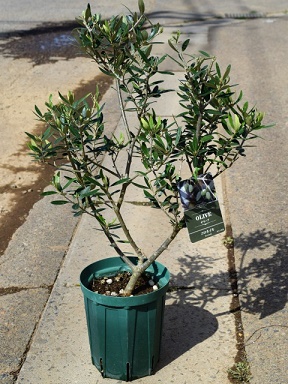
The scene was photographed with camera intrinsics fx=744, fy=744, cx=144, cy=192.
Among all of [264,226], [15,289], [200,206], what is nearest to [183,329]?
[200,206]

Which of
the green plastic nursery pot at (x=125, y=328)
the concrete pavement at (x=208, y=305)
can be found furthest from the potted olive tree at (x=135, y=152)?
the concrete pavement at (x=208, y=305)

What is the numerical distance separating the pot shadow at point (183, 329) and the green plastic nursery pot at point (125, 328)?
0.23 m

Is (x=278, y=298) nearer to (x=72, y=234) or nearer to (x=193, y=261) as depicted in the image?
(x=193, y=261)

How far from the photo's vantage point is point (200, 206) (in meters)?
3.82

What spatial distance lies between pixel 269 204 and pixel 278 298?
60.2 inches

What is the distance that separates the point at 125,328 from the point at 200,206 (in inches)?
29.6

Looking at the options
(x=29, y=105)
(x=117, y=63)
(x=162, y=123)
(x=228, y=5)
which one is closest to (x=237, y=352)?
(x=162, y=123)

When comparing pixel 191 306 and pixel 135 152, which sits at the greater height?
pixel 135 152

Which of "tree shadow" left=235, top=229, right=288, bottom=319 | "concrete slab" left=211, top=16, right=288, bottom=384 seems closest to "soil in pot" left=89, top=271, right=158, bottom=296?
"concrete slab" left=211, top=16, right=288, bottom=384

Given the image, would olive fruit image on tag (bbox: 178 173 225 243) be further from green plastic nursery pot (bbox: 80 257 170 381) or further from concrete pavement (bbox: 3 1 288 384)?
concrete pavement (bbox: 3 1 288 384)

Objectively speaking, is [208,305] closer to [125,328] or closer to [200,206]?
[125,328]

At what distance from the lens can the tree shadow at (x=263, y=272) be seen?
481cm

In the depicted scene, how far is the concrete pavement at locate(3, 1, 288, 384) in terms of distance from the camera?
4.23 meters

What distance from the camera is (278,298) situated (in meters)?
4.86
